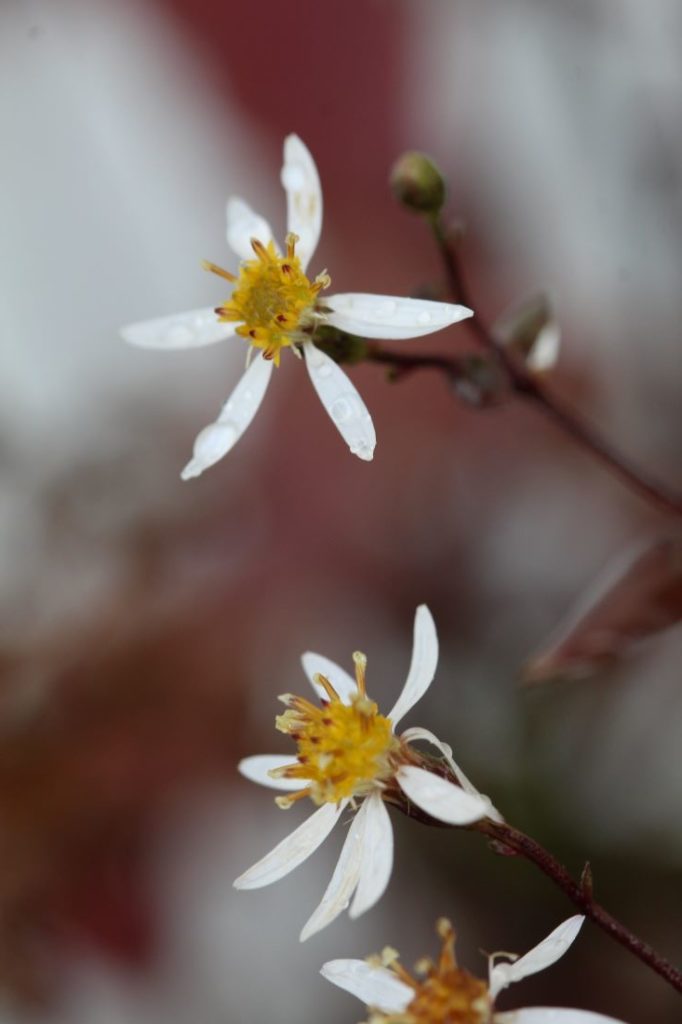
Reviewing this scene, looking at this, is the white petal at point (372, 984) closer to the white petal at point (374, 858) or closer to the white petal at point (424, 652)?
the white petal at point (374, 858)

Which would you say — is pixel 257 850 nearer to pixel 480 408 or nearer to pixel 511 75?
pixel 480 408

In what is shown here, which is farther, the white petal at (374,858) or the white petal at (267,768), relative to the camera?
the white petal at (267,768)

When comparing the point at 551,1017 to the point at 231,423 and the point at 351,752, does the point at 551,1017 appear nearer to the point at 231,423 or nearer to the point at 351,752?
the point at 351,752

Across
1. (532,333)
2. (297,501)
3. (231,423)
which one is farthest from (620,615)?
(297,501)

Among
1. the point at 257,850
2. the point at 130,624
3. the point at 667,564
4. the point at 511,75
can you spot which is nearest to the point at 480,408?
the point at 667,564

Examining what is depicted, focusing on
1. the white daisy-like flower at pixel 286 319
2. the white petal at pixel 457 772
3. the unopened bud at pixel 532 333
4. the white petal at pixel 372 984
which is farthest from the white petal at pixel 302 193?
the white petal at pixel 372 984

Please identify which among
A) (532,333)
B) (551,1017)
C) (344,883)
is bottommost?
(551,1017)
